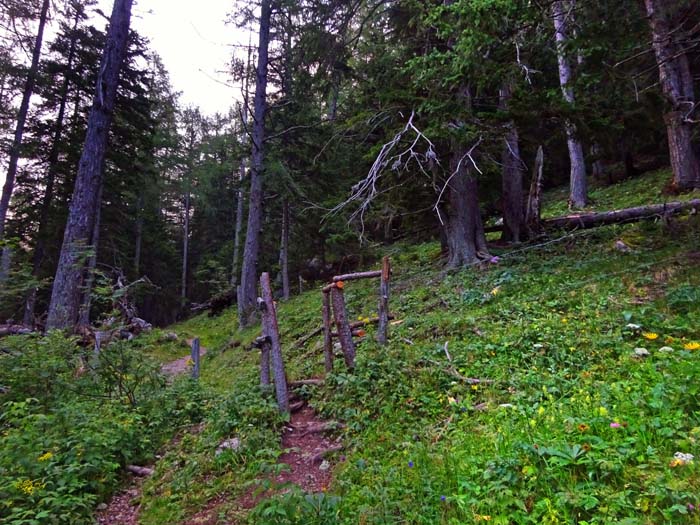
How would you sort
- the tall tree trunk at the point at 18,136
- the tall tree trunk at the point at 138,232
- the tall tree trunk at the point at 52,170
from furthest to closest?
the tall tree trunk at the point at 138,232 < the tall tree trunk at the point at 52,170 < the tall tree trunk at the point at 18,136

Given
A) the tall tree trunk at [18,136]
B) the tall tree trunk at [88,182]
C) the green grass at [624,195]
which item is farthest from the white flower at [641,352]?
the tall tree trunk at [18,136]

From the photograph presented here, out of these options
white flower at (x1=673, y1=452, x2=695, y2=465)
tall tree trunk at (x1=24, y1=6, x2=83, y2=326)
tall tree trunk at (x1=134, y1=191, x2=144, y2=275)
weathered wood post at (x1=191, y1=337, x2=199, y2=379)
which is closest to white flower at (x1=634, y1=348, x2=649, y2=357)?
white flower at (x1=673, y1=452, x2=695, y2=465)

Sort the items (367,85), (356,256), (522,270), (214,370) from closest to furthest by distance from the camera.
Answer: (522,270) → (367,85) → (214,370) → (356,256)

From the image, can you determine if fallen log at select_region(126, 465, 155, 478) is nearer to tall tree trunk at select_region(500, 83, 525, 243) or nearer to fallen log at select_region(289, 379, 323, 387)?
fallen log at select_region(289, 379, 323, 387)

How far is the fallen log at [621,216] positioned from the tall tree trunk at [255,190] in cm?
906

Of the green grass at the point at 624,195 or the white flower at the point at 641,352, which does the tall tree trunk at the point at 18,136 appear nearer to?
the white flower at the point at 641,352

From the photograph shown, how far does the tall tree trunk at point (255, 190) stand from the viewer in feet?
45.0

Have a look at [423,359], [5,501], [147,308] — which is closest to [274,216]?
[423,359]

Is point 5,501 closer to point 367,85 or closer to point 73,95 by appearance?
point 367,85

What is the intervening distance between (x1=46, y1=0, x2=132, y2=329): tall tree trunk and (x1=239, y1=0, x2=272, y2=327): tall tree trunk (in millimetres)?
5685

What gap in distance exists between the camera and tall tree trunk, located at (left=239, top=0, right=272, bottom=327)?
45.0 ft

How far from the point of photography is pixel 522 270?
729cm

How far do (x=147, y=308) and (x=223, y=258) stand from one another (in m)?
8.58

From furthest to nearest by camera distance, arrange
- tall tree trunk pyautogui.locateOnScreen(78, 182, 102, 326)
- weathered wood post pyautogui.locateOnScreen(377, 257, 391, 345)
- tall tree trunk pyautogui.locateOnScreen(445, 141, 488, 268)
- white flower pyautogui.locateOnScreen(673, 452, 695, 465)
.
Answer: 1. tall tree trunk pyautogui.locateOnScreen(445, 141, 488, 268)
2. tall tree trunk pyautogui.locateOnScreen(78, 182, 102, 326)
3. weathered wood post pyautogui.locateOnScreen(377, 257, 391, 345)
4. white flower pyautogui.locateOnScreen(673, 452, 695, 465)
